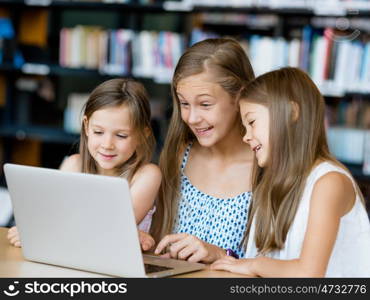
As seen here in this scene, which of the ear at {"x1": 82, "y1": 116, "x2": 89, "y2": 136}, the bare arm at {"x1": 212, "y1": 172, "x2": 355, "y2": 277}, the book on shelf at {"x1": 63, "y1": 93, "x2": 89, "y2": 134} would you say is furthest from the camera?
the book on shelf at {"x1": 63, "y1": 93, "x2": 89, "y2": 134}

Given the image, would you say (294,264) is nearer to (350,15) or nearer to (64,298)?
(64,298)

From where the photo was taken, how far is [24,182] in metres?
1.61

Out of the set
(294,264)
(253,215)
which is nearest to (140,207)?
(253,215)

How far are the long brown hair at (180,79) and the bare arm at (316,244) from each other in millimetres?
532

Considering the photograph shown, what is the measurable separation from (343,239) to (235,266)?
0.98 ft

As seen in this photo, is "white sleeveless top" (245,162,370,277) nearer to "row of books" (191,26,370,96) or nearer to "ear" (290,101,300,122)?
"ear" (290,101,300,122)

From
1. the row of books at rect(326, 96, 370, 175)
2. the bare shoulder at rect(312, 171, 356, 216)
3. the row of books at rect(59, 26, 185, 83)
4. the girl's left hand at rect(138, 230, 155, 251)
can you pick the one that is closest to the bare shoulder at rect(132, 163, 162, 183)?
the girl's left hand at rect(138, 230, 155, 251)

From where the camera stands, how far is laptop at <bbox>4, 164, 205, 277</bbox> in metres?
1.51

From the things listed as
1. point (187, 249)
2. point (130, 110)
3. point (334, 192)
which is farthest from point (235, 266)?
point (130, 110)

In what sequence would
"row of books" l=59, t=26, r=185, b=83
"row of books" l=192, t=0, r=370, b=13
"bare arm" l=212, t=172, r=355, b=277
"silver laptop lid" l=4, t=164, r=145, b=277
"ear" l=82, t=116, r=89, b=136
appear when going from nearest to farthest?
"silver laptop lid" l=4, t=164, r=145, b=277, "bare arm" l=212, t=172, r=355, b=277, "ear" l=82, t=116, r=89, b=136, "row of books" l=192, t=0, r=370, b=13, "row of books" l=59, t=26, r=185, b=83

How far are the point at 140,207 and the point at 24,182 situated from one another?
53cm

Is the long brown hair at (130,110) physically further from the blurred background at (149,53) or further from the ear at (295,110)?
the blurred background at (149,53)

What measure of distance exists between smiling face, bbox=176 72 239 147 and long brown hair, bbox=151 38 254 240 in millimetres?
20

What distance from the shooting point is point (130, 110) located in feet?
7.11
